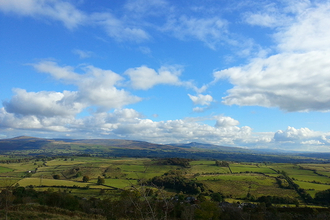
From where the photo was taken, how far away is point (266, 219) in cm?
5412

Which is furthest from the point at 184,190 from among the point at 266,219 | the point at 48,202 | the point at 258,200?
the point at 48,202

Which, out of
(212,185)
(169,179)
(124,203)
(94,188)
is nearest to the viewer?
(124,203)

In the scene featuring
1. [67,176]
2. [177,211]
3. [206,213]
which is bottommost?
[67,176]

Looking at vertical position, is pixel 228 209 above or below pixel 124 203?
below

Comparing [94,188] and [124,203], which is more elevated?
[124,203]

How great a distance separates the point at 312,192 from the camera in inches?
3551

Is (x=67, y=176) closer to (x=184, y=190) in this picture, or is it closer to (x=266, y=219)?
(x=184, y=190)

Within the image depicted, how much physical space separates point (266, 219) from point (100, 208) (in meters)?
45.8

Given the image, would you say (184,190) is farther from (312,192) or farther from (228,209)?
(312,192)

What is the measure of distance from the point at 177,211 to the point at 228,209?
15.9m

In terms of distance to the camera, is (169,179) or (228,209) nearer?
(228,209)

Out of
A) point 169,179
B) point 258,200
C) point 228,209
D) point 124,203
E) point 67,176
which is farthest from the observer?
point 67,176

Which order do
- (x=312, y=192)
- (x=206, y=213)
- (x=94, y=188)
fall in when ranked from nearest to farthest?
1. (x=206, y=213)
2. (x=312, y=192)
3. (x=94, y=188)

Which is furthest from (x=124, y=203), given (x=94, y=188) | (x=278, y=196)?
(x=278, y=196)
